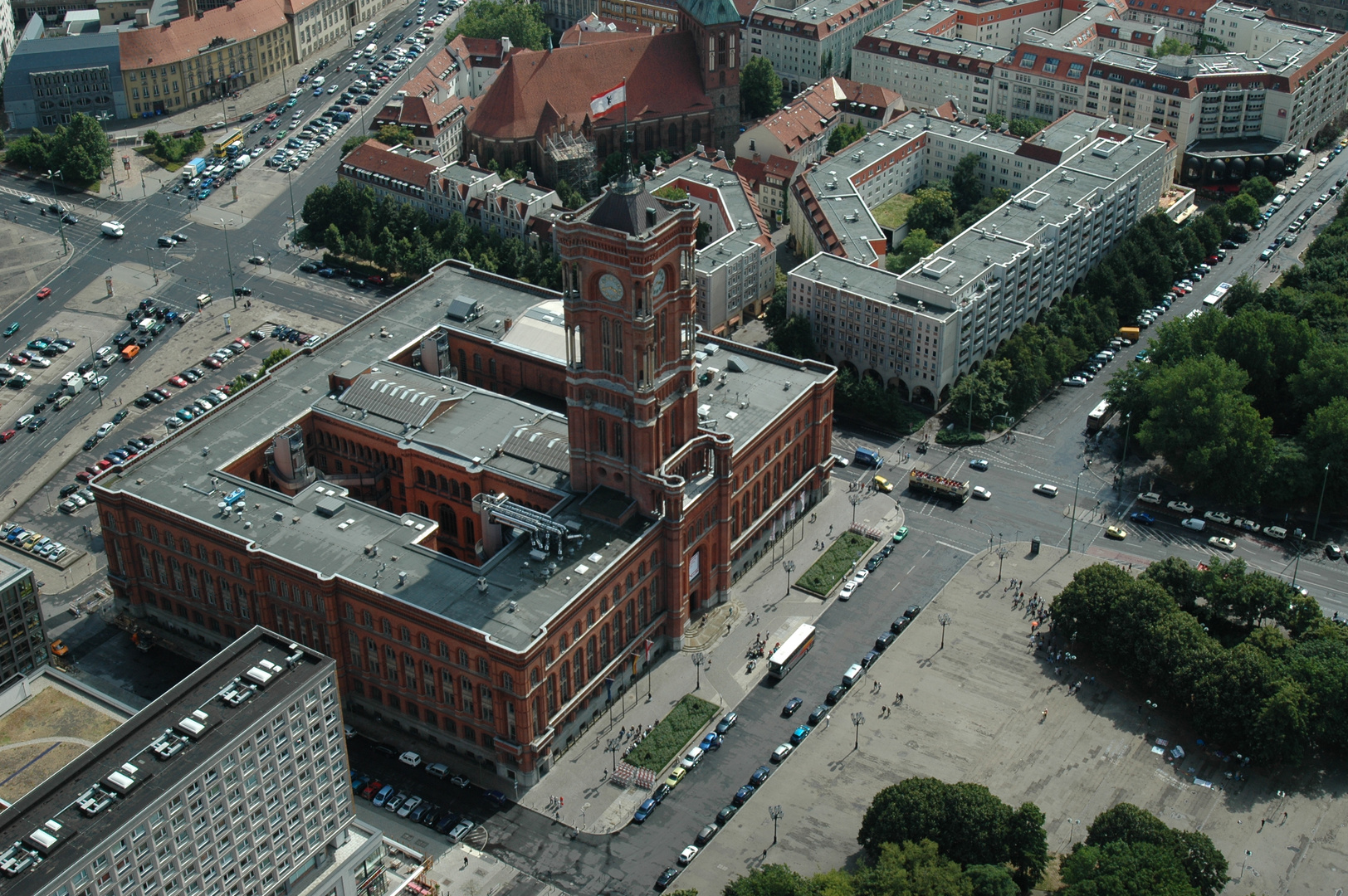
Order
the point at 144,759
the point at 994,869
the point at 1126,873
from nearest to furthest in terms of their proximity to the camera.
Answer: the point at 144,759 < the point at 1126,873 < the point at 994,869

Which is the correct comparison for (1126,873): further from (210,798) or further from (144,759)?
(144,759)

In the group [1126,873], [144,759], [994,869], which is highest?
[144,759]

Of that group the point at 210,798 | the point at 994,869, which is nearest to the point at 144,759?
the point at 210,798

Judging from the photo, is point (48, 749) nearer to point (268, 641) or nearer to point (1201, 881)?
point (268, 641)

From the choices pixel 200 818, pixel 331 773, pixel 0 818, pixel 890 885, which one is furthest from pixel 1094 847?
pixel 0 818

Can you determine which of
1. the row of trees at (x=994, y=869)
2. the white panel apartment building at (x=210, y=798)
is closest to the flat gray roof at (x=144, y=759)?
the white panel apartment building at (x=210, y=798)
